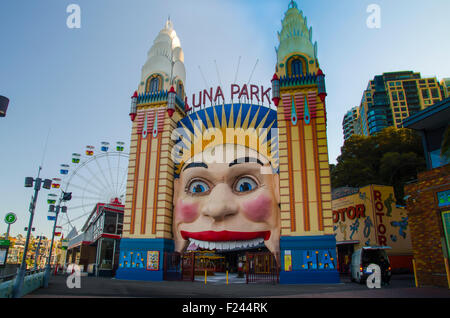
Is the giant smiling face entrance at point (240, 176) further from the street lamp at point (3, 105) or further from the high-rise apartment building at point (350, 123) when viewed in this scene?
the high-rise apartment building at point (350, 123)

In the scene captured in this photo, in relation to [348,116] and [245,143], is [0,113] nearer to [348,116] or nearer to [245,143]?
[245,143]

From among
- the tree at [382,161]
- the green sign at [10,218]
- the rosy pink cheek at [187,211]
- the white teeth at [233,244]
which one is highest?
the tree at [382,161]

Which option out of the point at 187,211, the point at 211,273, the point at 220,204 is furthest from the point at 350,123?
the point at 220,204

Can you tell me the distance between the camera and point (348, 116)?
128 meters

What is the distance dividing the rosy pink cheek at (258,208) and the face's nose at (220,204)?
725 millimetres

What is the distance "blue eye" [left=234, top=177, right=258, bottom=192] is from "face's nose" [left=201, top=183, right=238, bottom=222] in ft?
1.90

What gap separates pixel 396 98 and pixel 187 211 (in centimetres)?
10666

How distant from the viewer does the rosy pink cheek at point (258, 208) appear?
19750 millimetres

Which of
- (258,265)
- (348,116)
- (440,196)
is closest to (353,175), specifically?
(258,265)

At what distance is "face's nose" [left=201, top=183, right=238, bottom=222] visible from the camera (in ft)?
64.4

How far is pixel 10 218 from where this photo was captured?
16.7 metres

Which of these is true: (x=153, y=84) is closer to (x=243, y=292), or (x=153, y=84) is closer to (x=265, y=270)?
Answer: (x=265, y=270)

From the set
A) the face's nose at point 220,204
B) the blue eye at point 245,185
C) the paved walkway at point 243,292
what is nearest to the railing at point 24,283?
the paved walkway at point 243,292

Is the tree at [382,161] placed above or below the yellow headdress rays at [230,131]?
above
